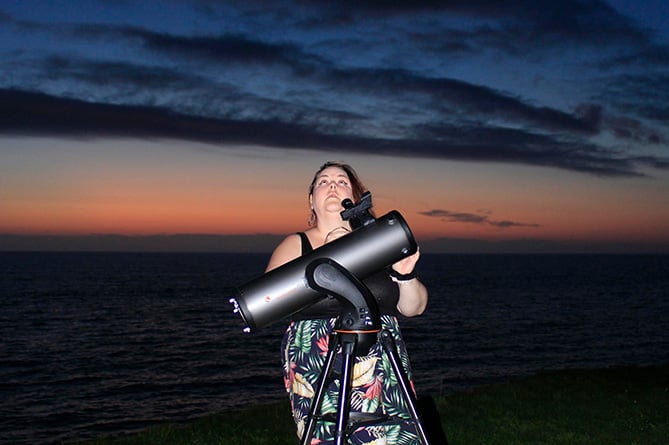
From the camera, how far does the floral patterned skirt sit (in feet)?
12.1

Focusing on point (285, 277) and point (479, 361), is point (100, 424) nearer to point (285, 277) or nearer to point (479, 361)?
point (479, 361)

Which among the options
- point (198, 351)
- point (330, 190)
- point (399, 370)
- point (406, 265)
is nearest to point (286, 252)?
point (330, 190)

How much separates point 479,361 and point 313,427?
38869 millimetres

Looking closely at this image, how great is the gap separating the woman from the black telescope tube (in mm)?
237

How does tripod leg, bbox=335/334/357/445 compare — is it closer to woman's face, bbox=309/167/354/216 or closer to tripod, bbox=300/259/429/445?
tripod, bbox=300/259/429/445

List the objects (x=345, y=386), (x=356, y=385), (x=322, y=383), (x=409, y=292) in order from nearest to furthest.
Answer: (x=345, y=386), (x=322, y=383), (x=356, y=385), (x=409, y=292)

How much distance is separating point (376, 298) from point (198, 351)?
43.6 m

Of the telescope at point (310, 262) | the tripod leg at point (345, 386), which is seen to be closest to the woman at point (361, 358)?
the telescope at point (310, 262)

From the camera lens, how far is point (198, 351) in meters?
45.2

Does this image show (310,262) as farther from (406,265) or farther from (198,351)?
(198,351)

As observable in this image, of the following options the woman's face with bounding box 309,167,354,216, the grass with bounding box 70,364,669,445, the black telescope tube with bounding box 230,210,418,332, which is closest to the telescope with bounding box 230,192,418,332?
the black telescope tube with bounding box 230,210,418,332

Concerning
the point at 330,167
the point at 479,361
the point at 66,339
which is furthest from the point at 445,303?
the point at 330,167

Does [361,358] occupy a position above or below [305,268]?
below

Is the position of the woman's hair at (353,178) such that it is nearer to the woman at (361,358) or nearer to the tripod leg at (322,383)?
the woman at (361,358)
